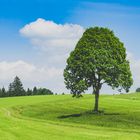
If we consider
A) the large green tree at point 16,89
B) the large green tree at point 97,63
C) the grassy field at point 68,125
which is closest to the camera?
the grassy field at point 68,125

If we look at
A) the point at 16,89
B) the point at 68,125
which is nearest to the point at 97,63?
the point at 68,125

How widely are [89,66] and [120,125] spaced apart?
15317 mm

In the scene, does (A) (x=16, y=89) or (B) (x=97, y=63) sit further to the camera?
(A) (x=16, y=89)

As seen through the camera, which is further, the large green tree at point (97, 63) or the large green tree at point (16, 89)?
the large green tree at point (16, 89)

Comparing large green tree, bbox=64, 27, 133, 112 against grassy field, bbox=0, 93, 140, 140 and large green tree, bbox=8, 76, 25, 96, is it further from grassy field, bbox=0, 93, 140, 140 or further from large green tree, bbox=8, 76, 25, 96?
large green tree, bbox=8, 76, 25, 96

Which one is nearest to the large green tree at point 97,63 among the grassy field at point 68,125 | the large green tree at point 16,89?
the grassy field at point 68,125

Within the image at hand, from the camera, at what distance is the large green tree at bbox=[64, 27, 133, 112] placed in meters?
66.9

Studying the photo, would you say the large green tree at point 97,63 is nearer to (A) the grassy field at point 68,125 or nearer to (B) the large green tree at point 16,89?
(A) the grassy field at point 68,125

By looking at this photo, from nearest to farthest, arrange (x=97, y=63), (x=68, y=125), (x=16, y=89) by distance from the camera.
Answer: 1. (x=68, y=125)
2. (x=97, y=63)
3. (x=16, y=89)

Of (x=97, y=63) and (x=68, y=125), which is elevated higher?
(x=97, y=63)

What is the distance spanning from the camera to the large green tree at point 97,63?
66.9 meters

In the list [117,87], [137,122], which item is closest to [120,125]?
[137,122]

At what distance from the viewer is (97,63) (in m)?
66.8

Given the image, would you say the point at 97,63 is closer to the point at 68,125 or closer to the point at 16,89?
the point at 68,125
